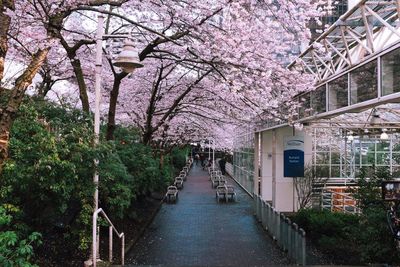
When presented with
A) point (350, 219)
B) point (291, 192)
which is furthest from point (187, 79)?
point (350, 219)

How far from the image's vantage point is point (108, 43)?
1235 cm

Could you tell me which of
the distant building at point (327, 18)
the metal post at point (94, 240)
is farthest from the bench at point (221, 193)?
the metal post at point (94, 240)

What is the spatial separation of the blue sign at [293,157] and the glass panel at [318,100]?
A: 580 centimetres

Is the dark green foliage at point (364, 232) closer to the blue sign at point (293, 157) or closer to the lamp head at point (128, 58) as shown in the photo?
the lamp head at point (128, 58)

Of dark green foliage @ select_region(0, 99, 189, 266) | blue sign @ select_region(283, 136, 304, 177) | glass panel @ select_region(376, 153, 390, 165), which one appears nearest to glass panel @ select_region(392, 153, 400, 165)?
glass panel @ select_region(376, 153, 390, 165)

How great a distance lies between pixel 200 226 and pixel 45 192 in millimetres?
8135

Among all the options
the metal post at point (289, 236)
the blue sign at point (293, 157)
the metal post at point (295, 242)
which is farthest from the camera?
the blue sign at point (293, 157)

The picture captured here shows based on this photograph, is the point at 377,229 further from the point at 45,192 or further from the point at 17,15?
the point at 17,15

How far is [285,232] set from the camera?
10438mm

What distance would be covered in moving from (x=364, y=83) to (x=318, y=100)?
3.05 metres

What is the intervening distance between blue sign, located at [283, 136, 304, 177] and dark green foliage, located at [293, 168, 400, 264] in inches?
192

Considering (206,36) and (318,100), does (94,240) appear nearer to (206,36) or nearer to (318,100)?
(206,36)

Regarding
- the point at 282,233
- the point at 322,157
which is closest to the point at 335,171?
the point at 322,157

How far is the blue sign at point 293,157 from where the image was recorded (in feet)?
54.4
